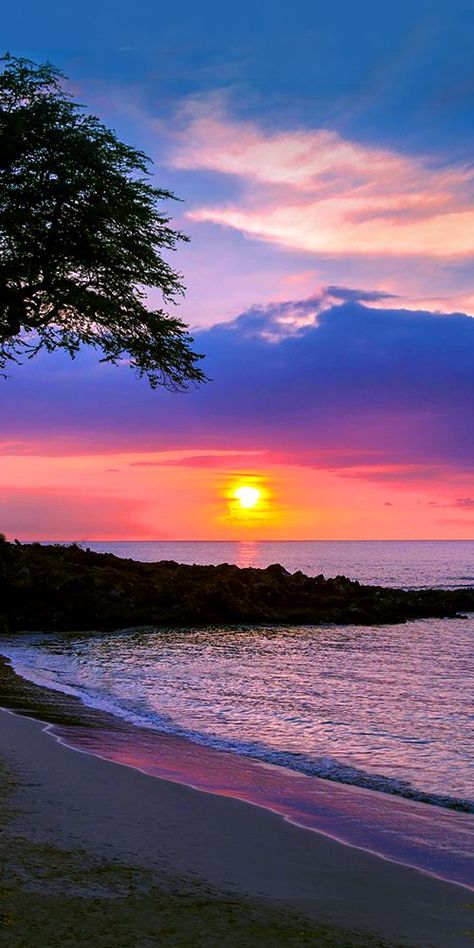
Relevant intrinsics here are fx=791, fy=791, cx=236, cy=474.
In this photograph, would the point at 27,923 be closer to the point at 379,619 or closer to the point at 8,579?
the point at 8,579

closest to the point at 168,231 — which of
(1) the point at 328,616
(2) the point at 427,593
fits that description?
(1) the point at 328,616

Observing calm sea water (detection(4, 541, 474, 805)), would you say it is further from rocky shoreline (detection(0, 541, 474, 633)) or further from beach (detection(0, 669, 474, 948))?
beach (detection(0, 669, 474, 948))

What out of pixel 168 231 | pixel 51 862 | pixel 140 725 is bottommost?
pixel 140 725

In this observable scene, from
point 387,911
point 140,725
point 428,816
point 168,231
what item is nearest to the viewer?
point 387,911

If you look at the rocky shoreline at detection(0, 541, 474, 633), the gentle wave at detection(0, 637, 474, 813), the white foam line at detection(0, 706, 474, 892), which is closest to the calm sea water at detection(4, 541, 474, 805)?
the gentle wave at detection(0, 637, 474, 813)

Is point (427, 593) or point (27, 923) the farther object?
point (427, 593)

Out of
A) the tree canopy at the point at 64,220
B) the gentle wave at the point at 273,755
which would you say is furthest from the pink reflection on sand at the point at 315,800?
the tree canopy at the point at 64,220

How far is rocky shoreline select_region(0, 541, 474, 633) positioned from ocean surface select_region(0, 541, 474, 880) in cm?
227

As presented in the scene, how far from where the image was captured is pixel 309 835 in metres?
6.18

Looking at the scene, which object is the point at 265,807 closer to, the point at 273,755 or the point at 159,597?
the point at 273,755

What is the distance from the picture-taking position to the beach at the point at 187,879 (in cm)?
388

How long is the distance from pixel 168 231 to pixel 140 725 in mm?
16233

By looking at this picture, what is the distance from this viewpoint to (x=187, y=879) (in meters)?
4.62

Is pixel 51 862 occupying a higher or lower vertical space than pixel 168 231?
lower
